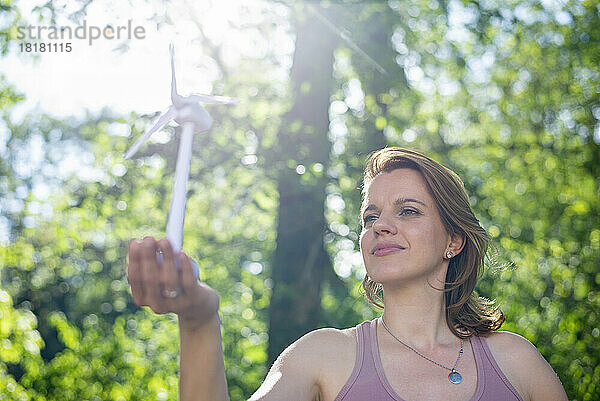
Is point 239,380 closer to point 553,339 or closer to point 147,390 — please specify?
point 147,390

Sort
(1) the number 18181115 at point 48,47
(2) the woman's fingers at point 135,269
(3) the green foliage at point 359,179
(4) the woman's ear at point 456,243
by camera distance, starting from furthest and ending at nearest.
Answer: (1) the number 18181115 at point 48,47 < (3) the green foliage at point 359,179 < (4) the woman's ear at point 456,243 < (2) the woman's fingers at point 135,269

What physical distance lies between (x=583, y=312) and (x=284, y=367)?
500 cm

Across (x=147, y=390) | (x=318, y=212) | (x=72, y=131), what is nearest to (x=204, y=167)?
(x=318, y=212)

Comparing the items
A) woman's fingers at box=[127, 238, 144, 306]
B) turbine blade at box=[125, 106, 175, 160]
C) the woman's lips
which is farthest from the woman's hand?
the woman's lips

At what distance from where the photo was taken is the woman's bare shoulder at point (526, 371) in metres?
2.32

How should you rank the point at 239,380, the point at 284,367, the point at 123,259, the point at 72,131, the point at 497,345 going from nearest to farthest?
1. the point at 284,367
2. the point at 497,345
3. the point at 239,380
4. the point at 123,259
5. the point at 72,131

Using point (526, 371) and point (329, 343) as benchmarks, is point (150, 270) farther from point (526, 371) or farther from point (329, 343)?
point (526, 371)

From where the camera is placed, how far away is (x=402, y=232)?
2.38m

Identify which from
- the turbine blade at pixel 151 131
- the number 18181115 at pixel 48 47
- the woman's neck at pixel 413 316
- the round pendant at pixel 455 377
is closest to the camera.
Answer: the turbine blade at pixel 151 131

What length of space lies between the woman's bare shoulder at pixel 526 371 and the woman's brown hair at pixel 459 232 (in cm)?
13

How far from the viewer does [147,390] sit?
8195mm

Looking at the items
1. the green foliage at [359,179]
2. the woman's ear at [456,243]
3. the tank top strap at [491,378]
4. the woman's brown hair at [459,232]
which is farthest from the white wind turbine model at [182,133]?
the green foliage at [359,179]

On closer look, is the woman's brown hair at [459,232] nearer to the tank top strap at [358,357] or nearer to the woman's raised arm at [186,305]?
the tank top strap at [358,357]

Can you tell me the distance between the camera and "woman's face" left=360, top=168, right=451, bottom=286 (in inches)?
92.5
